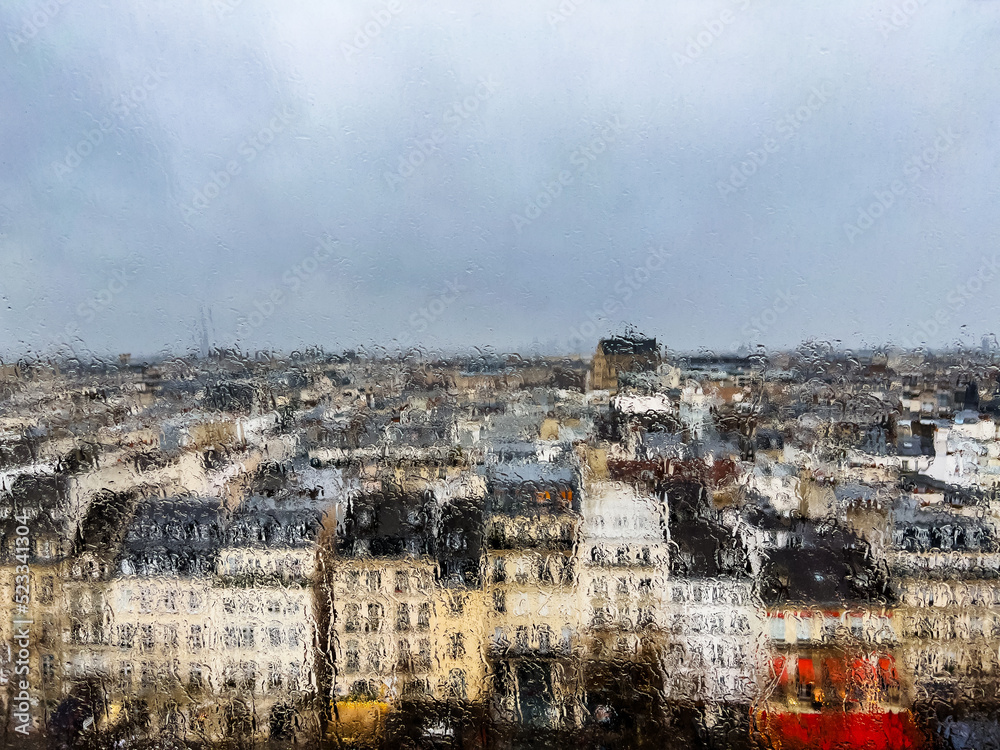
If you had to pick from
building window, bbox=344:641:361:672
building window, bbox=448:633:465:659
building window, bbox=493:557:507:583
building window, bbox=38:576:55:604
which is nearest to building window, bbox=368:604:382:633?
building window, bbox=344:641:361:672

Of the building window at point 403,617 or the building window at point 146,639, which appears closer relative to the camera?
the building window at point 146,639

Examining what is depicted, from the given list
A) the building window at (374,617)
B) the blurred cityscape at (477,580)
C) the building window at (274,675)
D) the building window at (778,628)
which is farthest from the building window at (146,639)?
the building window at (778,628)

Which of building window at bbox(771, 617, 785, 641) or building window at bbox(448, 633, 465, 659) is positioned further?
building window at bbox(448, 633, 465, 659)

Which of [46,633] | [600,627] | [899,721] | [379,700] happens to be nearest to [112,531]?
[46,633]

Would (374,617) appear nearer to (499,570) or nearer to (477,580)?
(477,580)

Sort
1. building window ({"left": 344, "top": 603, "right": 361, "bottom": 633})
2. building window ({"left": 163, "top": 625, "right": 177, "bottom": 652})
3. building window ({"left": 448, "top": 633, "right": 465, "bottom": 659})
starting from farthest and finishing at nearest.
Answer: building window ({"left": 344, "top": 603, "right": 361, "bottom": 633}), building window ({"left": 448, "top": 633, "right": 465, "bottom": 659}), building window ({"left": 163, "top": 625, "right": 177, "bottom": 652})

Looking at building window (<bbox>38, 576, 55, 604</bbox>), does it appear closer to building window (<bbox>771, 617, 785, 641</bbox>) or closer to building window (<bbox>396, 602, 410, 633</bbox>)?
building window (<bbox>396, 602, 410, 633</bbox>)

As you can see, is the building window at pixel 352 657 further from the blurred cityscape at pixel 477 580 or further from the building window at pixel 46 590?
the building window at pixel 46 590

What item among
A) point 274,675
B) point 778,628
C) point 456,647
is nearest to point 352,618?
point 274,675
